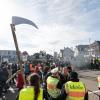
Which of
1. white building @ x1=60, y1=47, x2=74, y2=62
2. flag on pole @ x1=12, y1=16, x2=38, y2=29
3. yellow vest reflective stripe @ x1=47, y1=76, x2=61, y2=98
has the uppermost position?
white building @ x1=60, y1=47, x2=74, y2=62

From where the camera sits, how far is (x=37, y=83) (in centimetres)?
569

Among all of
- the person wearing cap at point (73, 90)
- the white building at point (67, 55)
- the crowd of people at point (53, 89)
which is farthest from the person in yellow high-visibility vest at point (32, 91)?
the white building at point (67, 55)

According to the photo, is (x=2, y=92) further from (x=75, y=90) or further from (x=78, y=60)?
(x=78, y=60)

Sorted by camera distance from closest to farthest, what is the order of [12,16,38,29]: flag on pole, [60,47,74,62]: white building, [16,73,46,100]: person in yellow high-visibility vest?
[16,73,46,100]: person in yellow high-visibility vest
[12,16,38,29]: flag on pole
[60,47,74,62]: white building

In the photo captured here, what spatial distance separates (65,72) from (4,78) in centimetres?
683

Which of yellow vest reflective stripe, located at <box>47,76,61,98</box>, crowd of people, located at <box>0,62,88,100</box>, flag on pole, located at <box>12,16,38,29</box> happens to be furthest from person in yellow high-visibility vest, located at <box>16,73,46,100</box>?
yellow vest reflective stripe, located at <box>47,76,61,98</box>

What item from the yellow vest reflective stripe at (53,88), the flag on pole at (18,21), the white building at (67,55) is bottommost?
the yellow vest reflective stripe at (53,88)

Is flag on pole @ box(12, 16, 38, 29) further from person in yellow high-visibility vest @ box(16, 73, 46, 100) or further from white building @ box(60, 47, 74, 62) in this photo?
white building @ box(60, 47, 74, 62)

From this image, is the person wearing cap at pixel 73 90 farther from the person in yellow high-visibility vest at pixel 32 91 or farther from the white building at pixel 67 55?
the white building at pixel 67 55

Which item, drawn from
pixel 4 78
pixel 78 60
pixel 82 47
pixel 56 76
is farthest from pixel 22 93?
pixel 82 47

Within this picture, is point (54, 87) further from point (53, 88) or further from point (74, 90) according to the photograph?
point (74, 90)

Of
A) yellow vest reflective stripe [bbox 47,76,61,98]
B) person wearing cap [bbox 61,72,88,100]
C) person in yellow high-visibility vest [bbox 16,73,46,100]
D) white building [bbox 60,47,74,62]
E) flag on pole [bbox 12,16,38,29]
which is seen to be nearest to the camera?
person in yellow high-visibility vest [bbox 16,73,46,100]

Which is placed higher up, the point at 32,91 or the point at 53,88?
the point at 32,91

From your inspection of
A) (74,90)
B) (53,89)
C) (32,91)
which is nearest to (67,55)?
(53,89)
